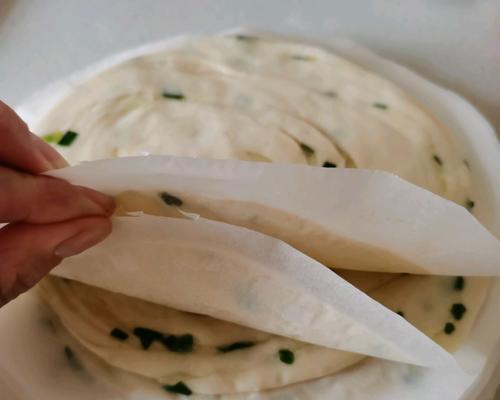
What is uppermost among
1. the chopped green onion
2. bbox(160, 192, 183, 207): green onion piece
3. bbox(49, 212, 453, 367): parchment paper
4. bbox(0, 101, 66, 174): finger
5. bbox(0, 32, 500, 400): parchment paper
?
bbox(0, 101, 66, 174): finger

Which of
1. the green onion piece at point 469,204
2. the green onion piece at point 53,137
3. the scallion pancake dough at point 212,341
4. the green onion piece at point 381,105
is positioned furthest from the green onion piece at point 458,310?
the green onion piece at point 53,137

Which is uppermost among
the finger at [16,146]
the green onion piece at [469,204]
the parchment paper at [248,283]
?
the finger at [16,146]

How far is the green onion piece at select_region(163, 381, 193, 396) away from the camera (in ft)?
1.95

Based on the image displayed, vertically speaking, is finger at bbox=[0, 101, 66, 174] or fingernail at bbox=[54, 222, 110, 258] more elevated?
finger at bbox=[0, 101, 66, 174]

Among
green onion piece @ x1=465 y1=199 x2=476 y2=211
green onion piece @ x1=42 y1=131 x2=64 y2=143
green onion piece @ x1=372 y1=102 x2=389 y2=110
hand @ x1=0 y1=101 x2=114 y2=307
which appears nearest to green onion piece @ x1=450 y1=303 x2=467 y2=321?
green onion piece @ x1=465 y1=199 x2=476 y2=211

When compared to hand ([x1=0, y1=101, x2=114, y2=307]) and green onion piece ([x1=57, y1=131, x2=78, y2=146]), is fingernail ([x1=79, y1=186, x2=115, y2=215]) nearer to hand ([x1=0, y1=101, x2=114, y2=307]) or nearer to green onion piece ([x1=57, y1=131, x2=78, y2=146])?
hand ([x1=0, y1=101, x2=114, y2=307])

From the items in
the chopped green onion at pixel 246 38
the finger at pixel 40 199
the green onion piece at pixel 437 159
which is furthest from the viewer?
the chopped green onion at pixel 246 38

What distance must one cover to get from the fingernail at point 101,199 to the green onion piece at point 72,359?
168 mm

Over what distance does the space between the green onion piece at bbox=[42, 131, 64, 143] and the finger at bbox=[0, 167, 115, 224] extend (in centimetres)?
21

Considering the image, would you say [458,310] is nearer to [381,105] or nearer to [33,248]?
[381,105]

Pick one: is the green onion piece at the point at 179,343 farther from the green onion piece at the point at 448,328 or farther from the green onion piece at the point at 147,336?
the green onion piece at the point at 448,328

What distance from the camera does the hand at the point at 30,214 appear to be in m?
0.49

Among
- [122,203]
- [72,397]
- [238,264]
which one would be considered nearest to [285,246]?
[238,264]

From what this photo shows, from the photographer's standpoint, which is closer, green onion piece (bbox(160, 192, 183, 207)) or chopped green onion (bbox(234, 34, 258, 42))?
green onion piece (bbox(160, 192, 183, 207))
